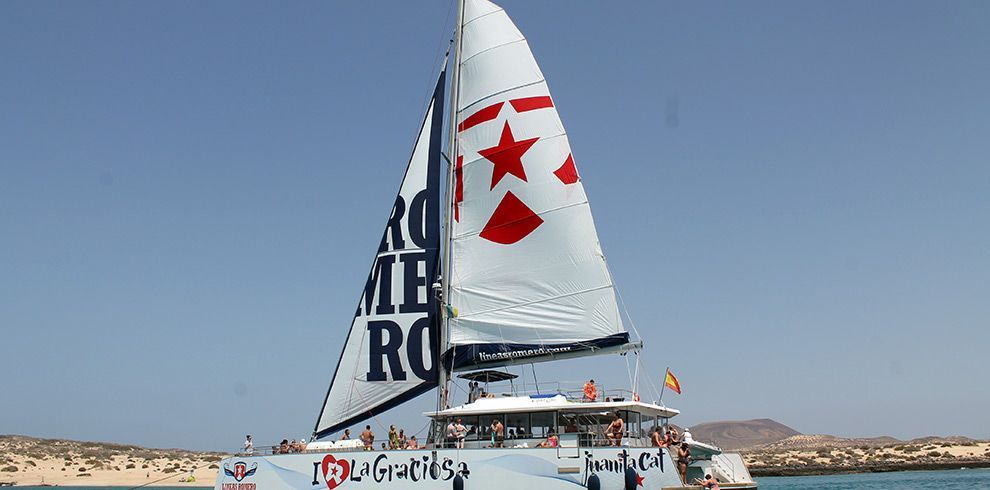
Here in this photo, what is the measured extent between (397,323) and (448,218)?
346cm

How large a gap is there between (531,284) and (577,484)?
6346 millimetres

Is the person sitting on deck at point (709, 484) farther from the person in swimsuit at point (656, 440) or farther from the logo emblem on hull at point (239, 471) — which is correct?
the logo emblem on hull at point (239, 471)

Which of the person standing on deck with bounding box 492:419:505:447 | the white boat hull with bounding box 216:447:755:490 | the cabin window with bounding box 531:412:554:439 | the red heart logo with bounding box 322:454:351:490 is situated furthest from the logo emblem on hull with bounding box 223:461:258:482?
the cabin window with bounding box 531:412:554:439

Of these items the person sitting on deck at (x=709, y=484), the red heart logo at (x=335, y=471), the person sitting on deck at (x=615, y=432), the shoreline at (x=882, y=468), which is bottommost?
the shoreline at (x=882, y=468)

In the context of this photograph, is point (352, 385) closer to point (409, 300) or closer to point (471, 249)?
point (409, 300)

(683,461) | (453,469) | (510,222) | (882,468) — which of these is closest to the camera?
(683,461)

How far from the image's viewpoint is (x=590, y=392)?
838 inches

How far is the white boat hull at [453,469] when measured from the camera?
19.2 m

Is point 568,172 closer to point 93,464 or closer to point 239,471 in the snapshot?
point 239,471

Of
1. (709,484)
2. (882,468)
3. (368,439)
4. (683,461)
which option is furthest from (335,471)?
(882,468)

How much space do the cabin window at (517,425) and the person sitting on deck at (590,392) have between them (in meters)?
1.57

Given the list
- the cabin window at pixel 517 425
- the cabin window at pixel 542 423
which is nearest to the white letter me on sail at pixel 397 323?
the cabin window at pixel 517 425

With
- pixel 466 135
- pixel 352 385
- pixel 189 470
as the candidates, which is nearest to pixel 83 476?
pixel 189 470

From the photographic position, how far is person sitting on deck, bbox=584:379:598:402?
835 inches
